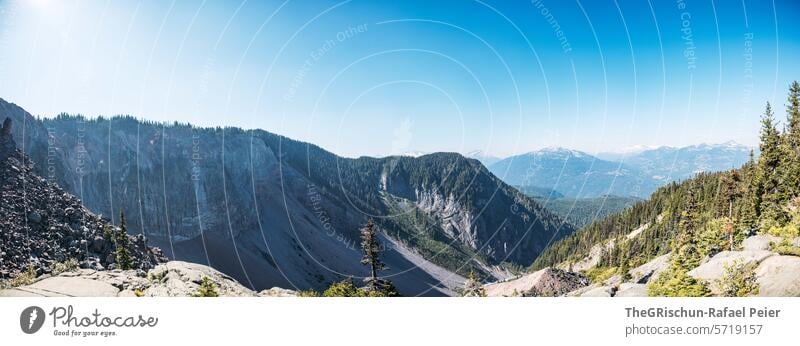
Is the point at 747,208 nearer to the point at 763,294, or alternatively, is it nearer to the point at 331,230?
the point at 763,294

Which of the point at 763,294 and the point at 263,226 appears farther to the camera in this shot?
the point at 263,226

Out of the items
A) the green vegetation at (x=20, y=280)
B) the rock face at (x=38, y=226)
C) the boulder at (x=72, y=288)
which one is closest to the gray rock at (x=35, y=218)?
the rock face at (x=38, y=226)

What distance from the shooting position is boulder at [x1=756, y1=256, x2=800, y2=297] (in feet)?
33.2

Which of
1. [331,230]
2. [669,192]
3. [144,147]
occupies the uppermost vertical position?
[144,147]

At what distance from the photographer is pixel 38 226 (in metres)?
16.3

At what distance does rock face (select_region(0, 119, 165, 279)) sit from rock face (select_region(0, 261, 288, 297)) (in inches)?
116

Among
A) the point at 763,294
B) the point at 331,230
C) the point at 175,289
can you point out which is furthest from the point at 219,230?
the point at 763,294

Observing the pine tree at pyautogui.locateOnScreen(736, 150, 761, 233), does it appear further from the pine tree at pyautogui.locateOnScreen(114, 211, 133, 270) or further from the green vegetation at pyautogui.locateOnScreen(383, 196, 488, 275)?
the green vegetation at pyautogui.locateOnScreen(383, 196, 488, 275)

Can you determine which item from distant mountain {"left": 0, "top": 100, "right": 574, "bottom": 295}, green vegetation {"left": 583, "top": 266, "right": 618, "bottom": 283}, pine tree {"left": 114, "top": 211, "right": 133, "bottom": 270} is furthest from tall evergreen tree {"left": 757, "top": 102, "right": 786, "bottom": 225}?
distant mountain {"left": 0, "top": 100, "right": 574, "bottom": 295}

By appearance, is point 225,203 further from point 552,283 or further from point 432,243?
point 432,243

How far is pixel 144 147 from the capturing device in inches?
3214
